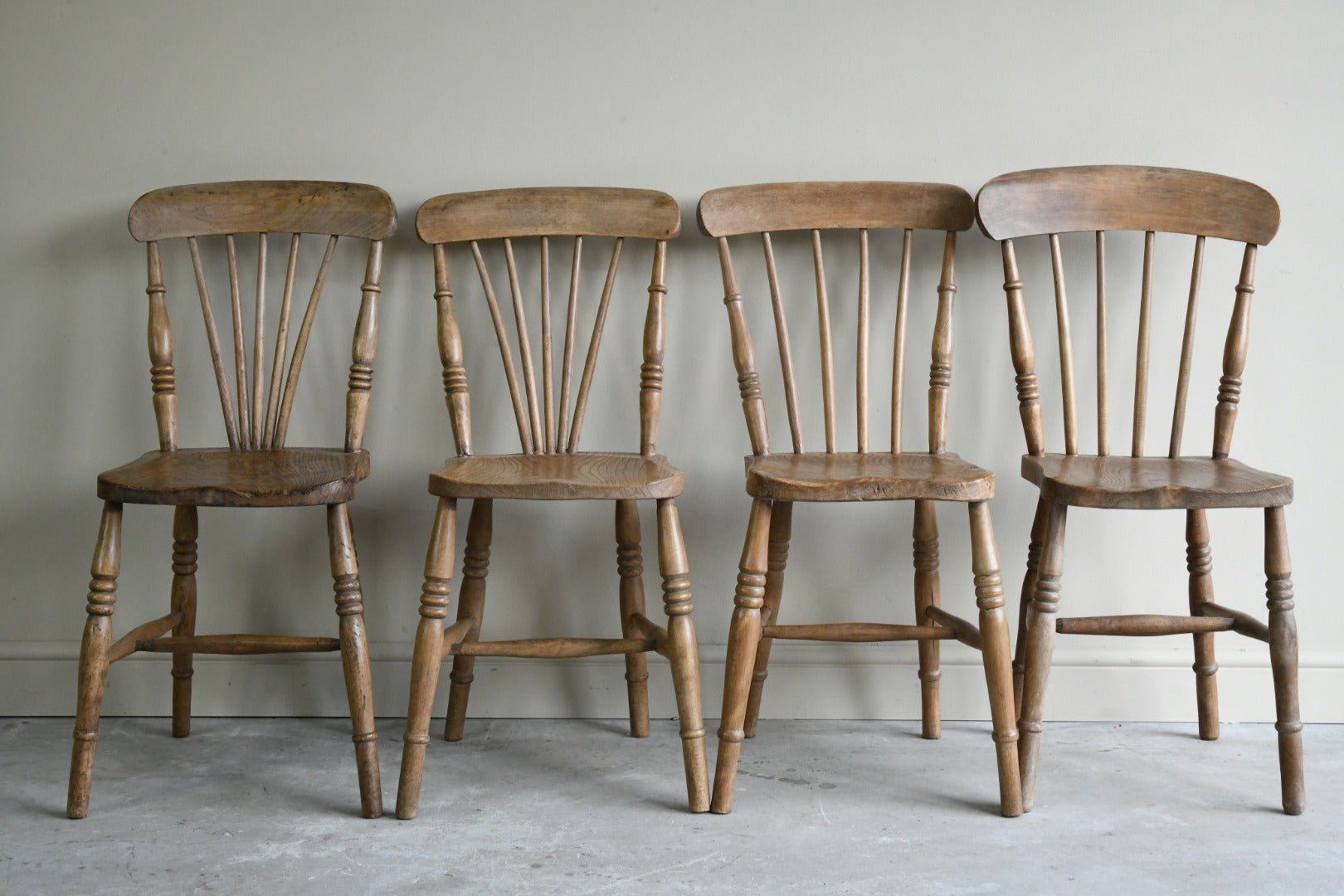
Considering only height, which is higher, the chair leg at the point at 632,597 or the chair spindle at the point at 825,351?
the chair spindle at the point at 825,351

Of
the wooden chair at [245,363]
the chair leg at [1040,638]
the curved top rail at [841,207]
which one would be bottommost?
the chair leg at [1040,638]

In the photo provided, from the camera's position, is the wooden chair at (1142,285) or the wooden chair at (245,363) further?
the wooden chair at (1142,285)

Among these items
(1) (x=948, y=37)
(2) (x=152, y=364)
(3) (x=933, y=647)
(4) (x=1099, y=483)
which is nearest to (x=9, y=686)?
(2) (x=152, y=364)

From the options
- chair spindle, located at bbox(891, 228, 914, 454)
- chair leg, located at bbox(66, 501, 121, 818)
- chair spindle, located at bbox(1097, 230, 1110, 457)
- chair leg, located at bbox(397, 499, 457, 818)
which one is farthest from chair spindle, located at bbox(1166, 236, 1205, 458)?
chair leg, located at bbox(66, 501, 121, 818)

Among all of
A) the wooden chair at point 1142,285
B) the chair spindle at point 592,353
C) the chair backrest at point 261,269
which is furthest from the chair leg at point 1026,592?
the chair backrest at point 261,269

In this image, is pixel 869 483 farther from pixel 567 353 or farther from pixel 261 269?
pixel 261 269

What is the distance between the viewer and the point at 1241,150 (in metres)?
2.09

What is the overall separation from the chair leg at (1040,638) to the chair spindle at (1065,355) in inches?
11.0

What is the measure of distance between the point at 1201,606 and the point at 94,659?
6.04ft

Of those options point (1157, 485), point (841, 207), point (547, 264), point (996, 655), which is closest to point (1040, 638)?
point (996, 655)

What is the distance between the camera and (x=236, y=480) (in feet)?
5.46

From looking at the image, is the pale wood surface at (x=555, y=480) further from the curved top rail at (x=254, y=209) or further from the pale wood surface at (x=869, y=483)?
the curved top rail at (x=254, y=209)

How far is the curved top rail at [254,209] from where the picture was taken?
6.53 ft

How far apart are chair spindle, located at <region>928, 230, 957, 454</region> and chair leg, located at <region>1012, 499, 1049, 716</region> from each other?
0.70ft
